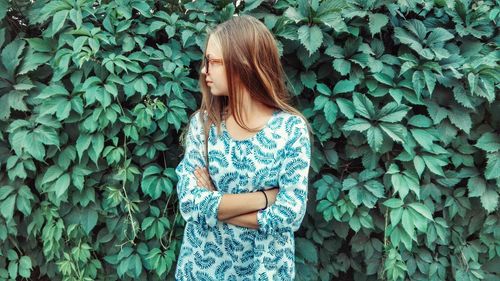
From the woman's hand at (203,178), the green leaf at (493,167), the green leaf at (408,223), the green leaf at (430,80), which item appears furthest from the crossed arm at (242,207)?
the green leaf at (493,167)

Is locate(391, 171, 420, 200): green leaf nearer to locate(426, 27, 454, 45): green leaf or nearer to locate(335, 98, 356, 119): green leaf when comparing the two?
locate(335, 98, 356, 119): green leaf

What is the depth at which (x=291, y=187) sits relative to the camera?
154 centimetres

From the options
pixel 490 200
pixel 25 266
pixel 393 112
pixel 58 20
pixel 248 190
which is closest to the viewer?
pixel 248 190

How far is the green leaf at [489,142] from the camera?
1.94 metres

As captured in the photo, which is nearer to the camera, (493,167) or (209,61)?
(209,61)

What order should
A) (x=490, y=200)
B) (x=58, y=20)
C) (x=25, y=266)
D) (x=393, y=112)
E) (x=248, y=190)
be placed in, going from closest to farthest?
(x=248, y=190), (x=58, y=20), (x=393, y=112), (x=490, y=200), (x=25, y=266)

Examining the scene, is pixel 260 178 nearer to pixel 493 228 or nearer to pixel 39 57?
pixel 39 57

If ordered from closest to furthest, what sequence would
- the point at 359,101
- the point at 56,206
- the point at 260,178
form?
the point at 260,178
the point at 359,101
the point at 56,206

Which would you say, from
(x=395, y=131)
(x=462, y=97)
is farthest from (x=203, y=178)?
(x=462, y=97)

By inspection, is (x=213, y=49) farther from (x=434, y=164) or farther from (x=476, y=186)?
(x=476, y=186)

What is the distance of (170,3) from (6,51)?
0.80m

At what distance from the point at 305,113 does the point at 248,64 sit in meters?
0.61

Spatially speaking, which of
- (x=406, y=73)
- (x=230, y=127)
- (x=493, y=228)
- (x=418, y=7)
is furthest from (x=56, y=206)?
(x=493, y=228)

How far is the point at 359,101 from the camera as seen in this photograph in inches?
74.7
